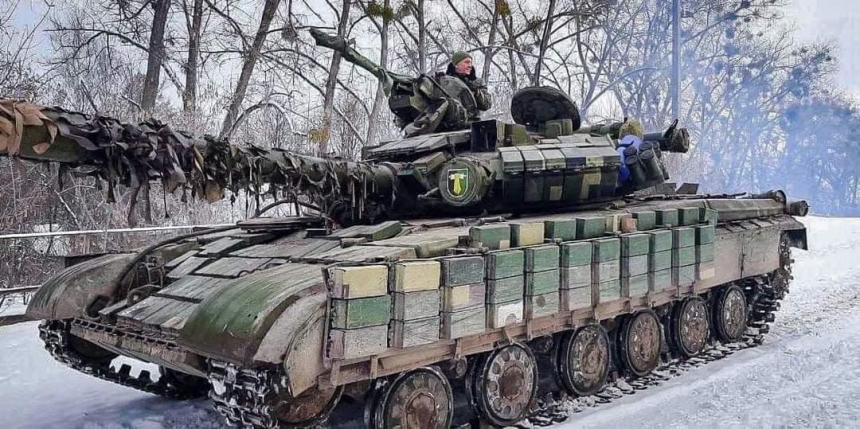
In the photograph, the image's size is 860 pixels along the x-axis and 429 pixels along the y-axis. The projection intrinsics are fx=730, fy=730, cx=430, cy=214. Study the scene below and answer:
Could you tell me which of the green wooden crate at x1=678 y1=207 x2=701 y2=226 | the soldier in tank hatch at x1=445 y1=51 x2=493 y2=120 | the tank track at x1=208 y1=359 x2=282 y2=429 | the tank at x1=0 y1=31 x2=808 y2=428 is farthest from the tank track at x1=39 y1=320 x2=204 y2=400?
the green wooden crate at x1=678 y1=207 x2=701 y2=226

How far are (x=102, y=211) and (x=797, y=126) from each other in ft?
112

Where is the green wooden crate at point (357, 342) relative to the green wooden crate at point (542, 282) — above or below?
below

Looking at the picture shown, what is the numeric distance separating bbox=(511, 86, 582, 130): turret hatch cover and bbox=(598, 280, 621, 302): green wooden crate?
2.48 metres

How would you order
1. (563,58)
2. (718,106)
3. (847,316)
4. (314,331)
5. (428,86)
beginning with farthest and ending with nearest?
(718,106) → (563,58) → (847,316) → (428,86) → (314,331)

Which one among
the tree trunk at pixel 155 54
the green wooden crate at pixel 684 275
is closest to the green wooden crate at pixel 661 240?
the green wooden crate at pixel 684 275

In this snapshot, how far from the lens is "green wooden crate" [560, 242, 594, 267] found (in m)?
6.19

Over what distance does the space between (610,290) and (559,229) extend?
900mm

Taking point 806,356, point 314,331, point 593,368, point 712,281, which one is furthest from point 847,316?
point 314,331

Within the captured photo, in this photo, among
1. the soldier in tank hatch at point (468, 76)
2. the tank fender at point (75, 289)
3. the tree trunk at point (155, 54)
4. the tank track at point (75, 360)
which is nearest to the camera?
the tank fender at point (75, 289)

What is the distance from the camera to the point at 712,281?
28.1 feet

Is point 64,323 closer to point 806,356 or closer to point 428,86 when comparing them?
point 428,86

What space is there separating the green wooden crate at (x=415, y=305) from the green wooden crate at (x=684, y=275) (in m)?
3.50

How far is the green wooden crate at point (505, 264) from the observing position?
5.55 meters

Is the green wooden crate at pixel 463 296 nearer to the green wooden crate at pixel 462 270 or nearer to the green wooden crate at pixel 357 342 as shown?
the green wooden crate at pixel 462 270
